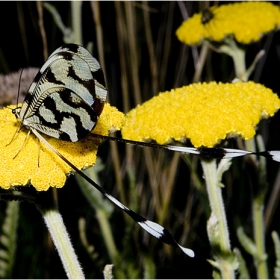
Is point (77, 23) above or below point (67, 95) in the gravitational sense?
above

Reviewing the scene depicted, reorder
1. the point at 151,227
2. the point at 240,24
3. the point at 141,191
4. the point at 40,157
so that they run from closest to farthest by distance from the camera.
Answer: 1. the point at 151,227
2. the point at 40,157
3. the point at 240,24
4. the point at 141,191

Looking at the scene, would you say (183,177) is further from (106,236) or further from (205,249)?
(106,236)

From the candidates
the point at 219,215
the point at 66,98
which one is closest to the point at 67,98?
the point at 66,98

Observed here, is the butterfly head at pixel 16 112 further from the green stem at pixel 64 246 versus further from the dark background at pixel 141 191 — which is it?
the dark background at pixel 141 191

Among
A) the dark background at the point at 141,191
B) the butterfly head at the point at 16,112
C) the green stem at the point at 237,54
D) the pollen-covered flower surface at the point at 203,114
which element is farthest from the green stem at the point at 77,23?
the butterfly head at the point at 16,112

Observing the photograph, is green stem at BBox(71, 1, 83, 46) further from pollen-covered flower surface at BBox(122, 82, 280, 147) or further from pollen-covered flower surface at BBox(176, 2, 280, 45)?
pollen-covered flower surface at BBox(122, 82, 280, 147)

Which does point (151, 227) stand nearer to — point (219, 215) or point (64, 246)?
point (64, 246)
